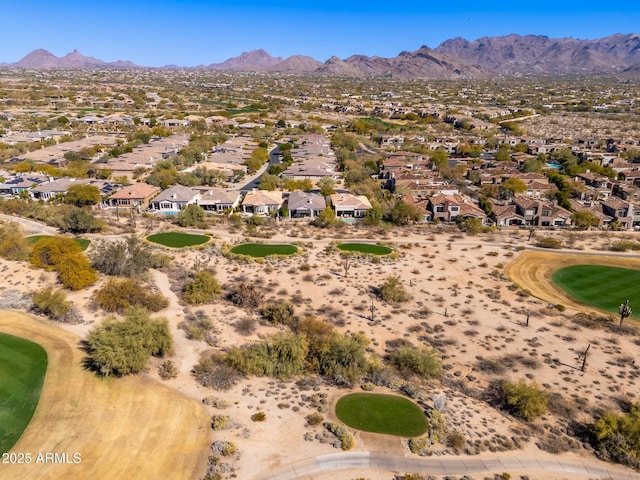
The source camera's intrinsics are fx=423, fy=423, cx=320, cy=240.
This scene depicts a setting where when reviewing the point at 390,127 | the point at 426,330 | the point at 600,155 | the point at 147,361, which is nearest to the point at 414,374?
the point at 426,330

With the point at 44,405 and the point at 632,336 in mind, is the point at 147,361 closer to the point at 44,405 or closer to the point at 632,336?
the point at 44,405

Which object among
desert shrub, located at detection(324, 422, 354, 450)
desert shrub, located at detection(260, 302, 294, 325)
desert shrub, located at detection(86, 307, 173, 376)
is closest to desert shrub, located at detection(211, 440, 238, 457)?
desert shrub, located at detection(324, 422, 354, 450)

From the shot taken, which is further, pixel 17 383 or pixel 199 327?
pixel 199 327

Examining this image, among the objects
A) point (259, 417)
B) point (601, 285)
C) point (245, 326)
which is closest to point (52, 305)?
point (245, 326)

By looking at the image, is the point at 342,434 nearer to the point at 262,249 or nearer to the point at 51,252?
the point at 262,249

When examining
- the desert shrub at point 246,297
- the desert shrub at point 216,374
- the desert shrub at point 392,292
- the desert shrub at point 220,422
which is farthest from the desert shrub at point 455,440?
the desert shrub at point 246,297

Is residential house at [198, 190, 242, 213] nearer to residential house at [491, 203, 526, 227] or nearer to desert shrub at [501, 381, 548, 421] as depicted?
residential house at [491, 203, 526, 227]
